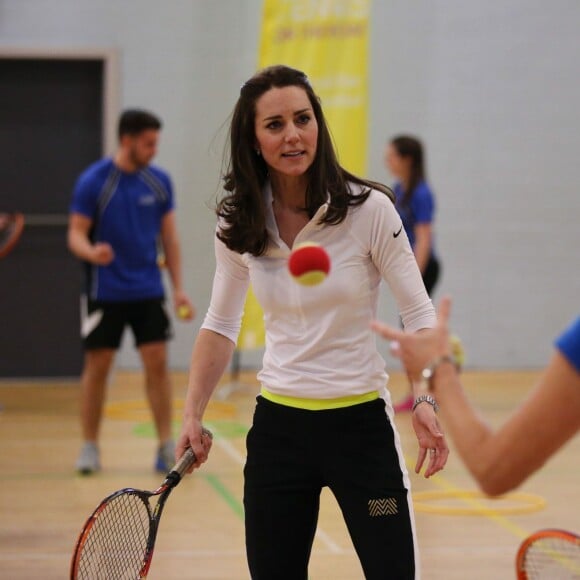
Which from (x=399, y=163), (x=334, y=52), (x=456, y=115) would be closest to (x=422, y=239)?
(x=399, y=163)

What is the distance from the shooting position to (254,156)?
3.02 metres

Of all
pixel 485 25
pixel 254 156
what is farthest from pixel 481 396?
pixel 254 156

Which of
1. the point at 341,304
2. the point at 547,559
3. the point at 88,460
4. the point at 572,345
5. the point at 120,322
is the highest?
the point at 572,345

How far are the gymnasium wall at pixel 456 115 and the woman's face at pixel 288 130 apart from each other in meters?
7.34

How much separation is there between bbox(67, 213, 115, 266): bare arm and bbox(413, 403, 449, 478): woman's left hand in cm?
363

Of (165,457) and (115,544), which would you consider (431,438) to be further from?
(165,457)

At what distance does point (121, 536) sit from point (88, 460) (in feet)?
12.2

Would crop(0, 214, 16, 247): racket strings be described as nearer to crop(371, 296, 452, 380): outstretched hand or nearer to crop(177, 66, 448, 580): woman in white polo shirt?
crop(177, 66, 448, 580): woman in white polo shirt

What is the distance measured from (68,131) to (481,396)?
435 cm

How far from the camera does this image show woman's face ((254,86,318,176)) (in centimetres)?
288

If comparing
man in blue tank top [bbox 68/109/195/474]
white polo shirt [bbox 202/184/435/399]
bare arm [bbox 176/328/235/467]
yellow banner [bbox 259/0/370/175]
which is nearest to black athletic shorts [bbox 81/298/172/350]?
man in blue tank top [bbox 68/109/195/474]

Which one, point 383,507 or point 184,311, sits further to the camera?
point 184,311

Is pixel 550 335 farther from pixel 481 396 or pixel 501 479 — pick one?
pixel 501 479

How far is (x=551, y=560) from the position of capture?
2672 mm
